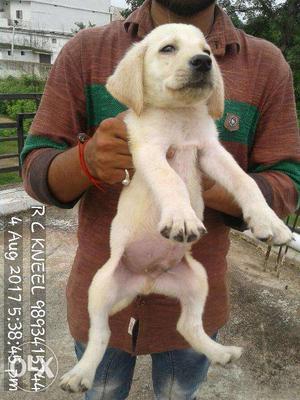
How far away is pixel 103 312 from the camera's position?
5.82ft

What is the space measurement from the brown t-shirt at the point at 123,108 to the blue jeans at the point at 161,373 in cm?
11

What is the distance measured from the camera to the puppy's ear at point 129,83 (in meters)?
1.77

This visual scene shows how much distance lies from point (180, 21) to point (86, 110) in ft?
1.93

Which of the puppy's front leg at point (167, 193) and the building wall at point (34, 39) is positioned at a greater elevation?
the puppy's front leg at point (167, 193)

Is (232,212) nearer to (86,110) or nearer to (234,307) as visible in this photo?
(86,110)

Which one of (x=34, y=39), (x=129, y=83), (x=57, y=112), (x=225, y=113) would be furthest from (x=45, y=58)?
(x=129, y=83)

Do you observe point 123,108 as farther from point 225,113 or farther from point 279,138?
point 279,138

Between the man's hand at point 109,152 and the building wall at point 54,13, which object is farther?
the building wall at point 54,13

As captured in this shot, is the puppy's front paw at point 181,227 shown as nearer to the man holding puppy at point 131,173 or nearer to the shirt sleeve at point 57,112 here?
the man holding puppy at point 131,173

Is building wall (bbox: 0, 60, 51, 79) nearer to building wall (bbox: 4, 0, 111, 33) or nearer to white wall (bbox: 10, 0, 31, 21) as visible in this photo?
building wall (bbox: 4, 0, 111, 33)

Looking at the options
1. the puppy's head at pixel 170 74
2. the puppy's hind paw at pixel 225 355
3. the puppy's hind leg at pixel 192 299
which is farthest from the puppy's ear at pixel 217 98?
the puppy's hind paw at pixel 225 355

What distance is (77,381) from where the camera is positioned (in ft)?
5.63

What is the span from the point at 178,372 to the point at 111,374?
0.34 m

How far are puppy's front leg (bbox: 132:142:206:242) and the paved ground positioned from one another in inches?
86.3
